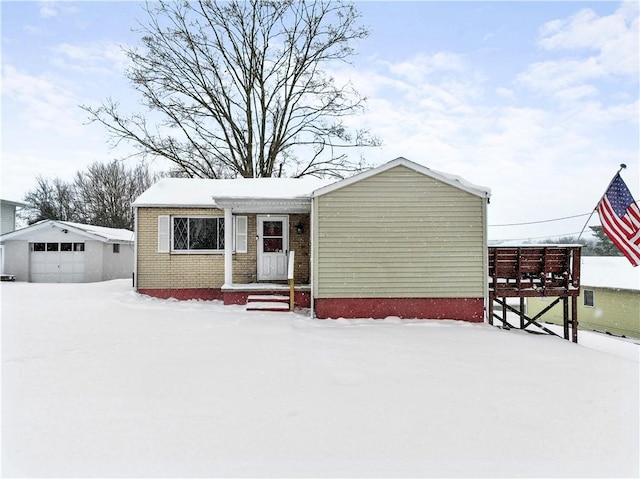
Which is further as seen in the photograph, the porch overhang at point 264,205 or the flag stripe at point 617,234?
the porch overhang at point 264,205

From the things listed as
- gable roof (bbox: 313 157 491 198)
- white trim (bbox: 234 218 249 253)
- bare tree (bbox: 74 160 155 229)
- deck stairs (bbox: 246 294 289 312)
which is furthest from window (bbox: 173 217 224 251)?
bare tree (bbox: 74 160 155 229)

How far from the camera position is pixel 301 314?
959 cm

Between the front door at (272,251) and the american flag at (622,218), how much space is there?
8.25m

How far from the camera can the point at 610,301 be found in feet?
66.2

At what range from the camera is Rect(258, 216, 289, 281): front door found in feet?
37.9

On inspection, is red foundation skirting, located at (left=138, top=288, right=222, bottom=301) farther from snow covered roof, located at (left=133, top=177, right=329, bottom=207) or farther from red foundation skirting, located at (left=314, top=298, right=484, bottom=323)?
red foundation skirting, located at (left=314, top=298, right=484, bottom=323)

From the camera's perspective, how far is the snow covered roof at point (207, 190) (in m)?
11.4

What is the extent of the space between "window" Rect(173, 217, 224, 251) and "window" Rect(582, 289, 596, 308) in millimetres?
21219

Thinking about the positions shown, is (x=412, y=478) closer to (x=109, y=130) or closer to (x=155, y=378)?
(x=155, y=378)

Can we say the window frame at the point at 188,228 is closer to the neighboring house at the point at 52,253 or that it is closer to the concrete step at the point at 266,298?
the concrete step at the point at 266,298

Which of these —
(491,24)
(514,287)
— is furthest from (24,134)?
(514,287)

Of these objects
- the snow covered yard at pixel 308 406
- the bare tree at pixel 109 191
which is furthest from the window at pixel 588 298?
the bare tree at pixel 109 191

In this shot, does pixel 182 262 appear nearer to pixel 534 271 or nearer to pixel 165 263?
pixel 165 263

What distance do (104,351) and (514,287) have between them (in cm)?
944
